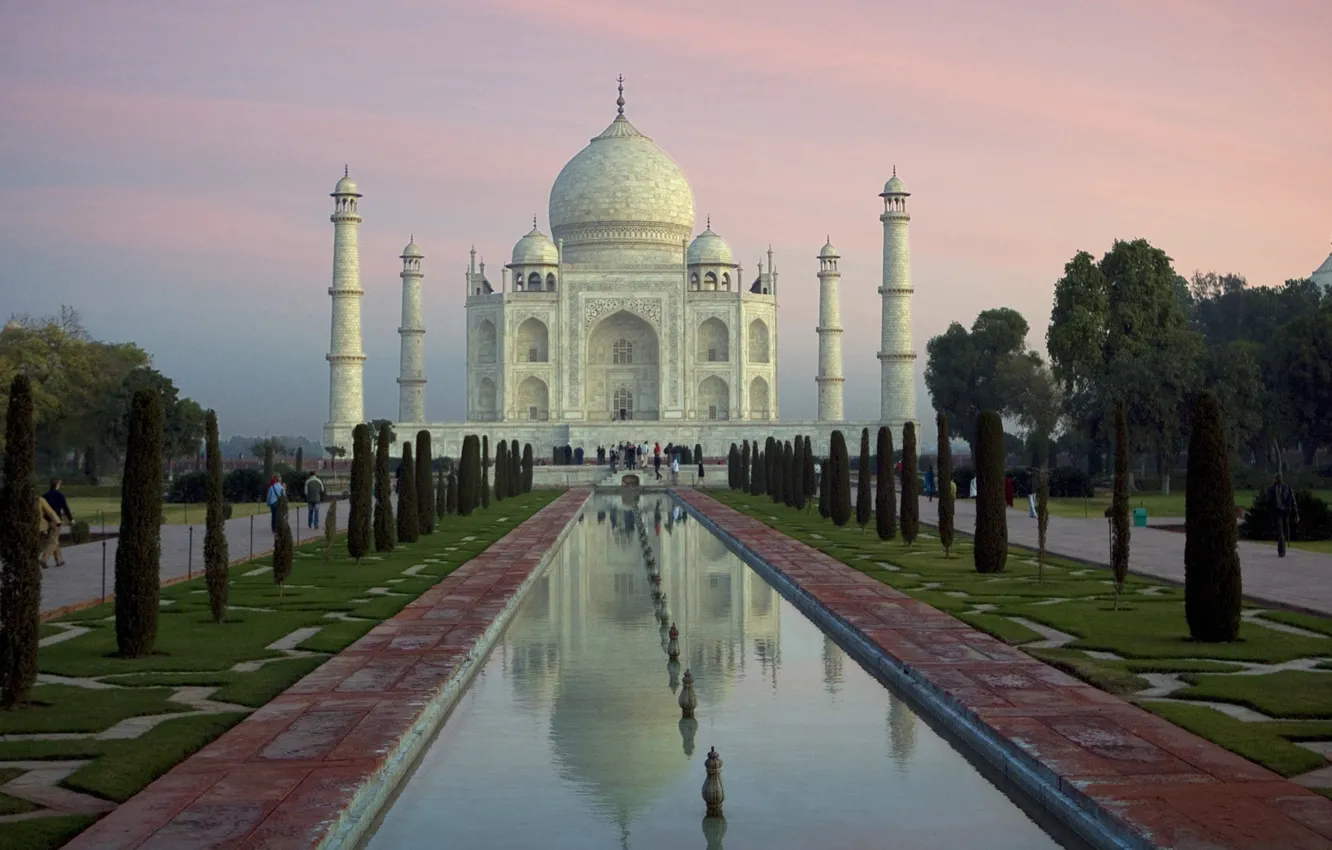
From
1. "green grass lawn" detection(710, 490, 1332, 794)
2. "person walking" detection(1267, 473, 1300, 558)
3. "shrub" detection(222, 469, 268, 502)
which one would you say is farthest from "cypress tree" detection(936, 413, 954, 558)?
"shrub" detection(222, 469, 268, 502)

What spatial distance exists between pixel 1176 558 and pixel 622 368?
117 feet

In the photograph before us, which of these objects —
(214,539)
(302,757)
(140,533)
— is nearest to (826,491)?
(214,539)

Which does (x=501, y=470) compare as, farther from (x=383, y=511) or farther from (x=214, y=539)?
(x=214, y=539)

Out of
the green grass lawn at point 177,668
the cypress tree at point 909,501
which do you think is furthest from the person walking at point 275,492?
the cypress tree at point 909,501

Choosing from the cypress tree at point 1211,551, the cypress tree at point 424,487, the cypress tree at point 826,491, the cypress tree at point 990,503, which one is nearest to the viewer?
the cypress tree at point 1211,551

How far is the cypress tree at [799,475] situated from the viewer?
24.8 m

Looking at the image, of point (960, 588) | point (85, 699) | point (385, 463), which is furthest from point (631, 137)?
point (85, 699)

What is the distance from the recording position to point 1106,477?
35.5 metres

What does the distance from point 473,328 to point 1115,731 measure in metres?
43.8

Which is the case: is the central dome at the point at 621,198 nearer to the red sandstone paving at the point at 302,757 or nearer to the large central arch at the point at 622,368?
the large central arch at the point at 622,368

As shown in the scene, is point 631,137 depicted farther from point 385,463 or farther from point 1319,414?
point 385,463

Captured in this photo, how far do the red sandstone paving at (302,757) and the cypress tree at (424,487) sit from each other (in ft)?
29.8

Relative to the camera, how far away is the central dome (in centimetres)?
A: 4972

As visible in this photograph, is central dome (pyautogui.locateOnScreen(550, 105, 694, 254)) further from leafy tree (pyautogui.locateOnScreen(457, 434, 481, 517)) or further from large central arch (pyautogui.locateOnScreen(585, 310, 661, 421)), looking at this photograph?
leafy tree (pyautogui.locateOnScreen(457, 434, 481, 517))
